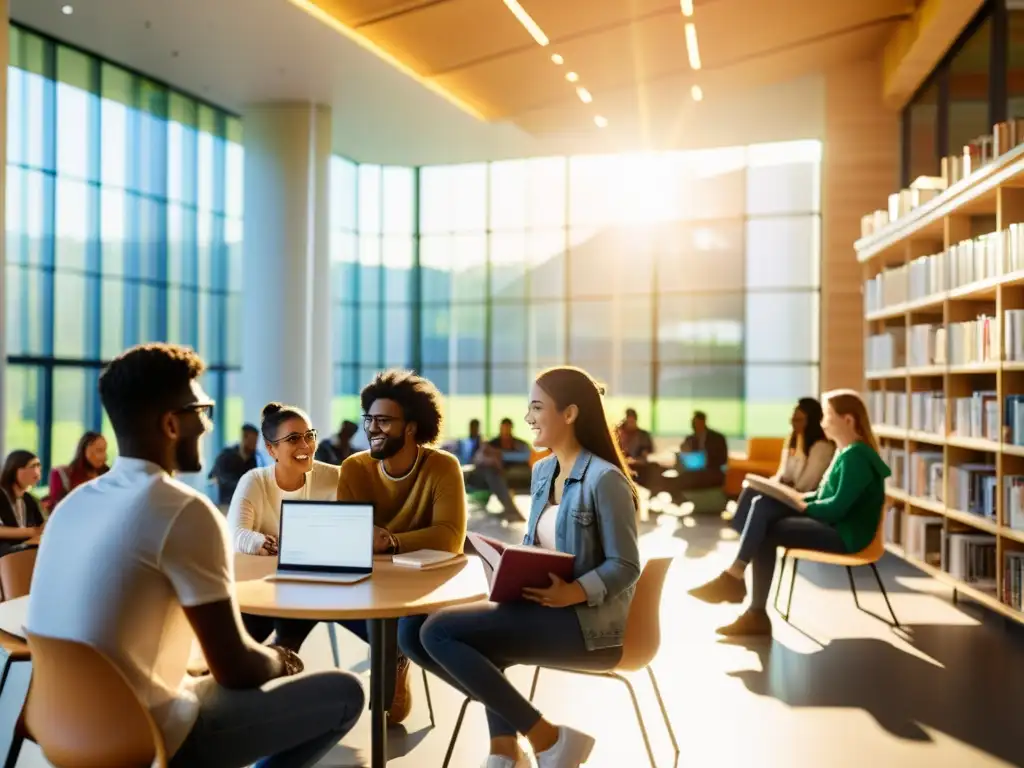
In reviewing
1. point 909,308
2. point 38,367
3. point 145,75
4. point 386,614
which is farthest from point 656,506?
point 386,614

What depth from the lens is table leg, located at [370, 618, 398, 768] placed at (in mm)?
2984

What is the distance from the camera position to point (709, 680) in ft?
15.3

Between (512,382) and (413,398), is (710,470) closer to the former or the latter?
(512,382)

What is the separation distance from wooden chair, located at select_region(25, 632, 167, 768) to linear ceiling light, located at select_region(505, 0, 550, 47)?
7.41 meters

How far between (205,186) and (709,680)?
11.1 m

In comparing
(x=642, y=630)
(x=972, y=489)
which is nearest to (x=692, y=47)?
(x=972, y=489)

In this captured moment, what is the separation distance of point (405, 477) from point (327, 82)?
963cm

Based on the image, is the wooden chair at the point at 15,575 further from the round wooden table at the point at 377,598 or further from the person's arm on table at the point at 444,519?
the person's arm on table at the point at 444,519

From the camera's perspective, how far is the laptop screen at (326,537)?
10.2 feet

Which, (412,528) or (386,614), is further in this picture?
(412,528)

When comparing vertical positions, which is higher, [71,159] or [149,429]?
[71,159]

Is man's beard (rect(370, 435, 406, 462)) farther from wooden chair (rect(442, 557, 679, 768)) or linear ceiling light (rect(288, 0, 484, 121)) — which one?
linear ceiling light (rect(288, 0, 484, 121))

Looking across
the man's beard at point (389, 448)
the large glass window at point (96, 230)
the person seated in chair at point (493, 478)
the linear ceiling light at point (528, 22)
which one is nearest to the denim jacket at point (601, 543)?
the man's beard at point (389, 448)

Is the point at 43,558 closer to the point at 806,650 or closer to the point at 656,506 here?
the point at 806,650
